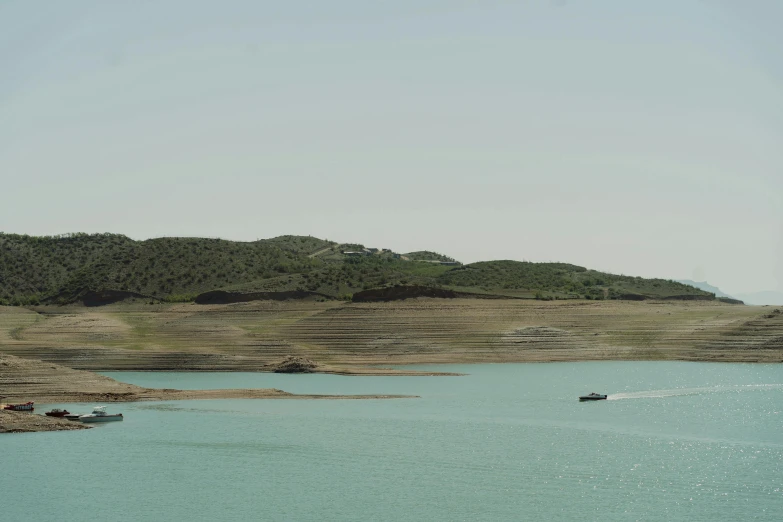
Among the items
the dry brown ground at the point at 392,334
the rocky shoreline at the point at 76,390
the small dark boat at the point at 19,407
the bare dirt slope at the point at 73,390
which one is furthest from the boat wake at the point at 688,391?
the small dark boat at the point at 19,407

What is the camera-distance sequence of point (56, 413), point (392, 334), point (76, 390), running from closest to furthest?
point (56, 413), point (76, 390), point (392, 334)

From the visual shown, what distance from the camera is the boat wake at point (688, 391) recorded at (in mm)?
79625

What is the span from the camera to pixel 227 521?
4366cm

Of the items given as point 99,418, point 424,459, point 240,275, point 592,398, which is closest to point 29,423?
point 99,418

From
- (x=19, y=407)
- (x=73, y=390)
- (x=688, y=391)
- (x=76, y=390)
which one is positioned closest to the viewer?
(x=19, y=407)

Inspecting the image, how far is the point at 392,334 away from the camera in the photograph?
117938mm

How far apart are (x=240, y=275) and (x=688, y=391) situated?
297 feet

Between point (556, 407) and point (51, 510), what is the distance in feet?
127

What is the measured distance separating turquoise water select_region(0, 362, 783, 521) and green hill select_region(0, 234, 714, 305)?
208 ft

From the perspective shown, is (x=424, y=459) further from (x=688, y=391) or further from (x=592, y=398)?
(x=688, y=391)

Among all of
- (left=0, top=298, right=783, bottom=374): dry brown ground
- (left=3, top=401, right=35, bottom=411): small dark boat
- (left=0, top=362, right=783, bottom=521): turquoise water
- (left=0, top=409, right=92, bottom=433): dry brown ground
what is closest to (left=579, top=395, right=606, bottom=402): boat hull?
(left=0, top=362, right=783, bottom=521): turquoise water

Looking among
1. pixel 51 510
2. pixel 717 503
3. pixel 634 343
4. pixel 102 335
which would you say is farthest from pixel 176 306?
pixel 717 503

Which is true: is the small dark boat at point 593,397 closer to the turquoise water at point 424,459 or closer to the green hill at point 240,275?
the turquoise water at point 424,459

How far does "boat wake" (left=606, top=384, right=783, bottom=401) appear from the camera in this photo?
79625mm
